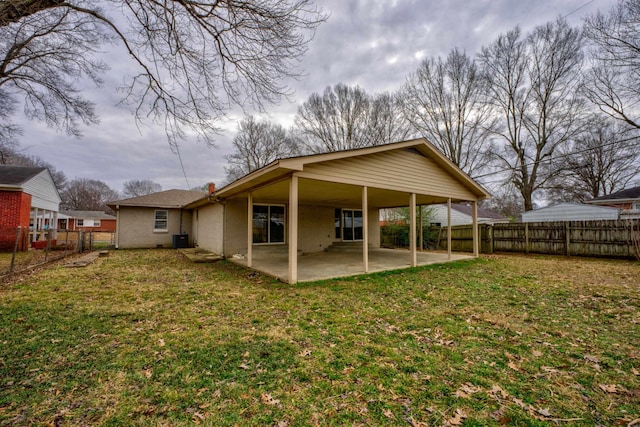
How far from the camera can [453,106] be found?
19047 millimetres

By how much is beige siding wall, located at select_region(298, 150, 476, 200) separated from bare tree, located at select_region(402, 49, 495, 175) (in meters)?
10.2

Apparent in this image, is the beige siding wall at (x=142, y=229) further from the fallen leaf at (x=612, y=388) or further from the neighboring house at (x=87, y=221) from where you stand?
the neighboring house at (x=87, y=221)

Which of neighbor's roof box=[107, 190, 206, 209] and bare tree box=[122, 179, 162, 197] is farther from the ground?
bare tree box=[122, 179, 162, 197]

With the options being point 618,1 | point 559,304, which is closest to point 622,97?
point 618,1

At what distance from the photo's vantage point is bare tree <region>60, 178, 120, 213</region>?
44.7m

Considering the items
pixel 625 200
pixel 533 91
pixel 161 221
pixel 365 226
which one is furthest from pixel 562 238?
pixel 161 221

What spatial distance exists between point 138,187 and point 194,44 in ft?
186

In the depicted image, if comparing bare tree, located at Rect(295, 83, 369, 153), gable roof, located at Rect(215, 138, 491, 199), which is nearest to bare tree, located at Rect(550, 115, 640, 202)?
bare tree, located at Rect(295, 83, 369, 153)

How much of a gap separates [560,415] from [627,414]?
1.75ft

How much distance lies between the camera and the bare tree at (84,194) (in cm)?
4466

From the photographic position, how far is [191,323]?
392 cm

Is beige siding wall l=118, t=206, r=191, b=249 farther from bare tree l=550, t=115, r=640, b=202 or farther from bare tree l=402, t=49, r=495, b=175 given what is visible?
bare tree l=550, t=115, r=640, b=202

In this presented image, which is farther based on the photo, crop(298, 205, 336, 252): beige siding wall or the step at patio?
crop(298, 205, 336, 252): beige siding wall

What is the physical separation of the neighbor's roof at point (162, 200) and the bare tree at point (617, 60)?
22.8 meters
